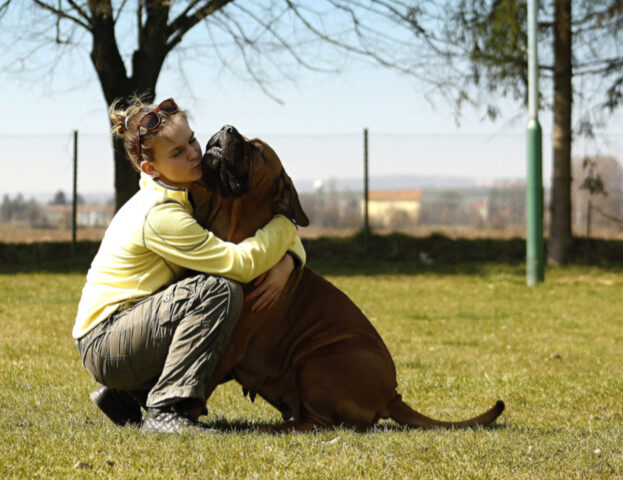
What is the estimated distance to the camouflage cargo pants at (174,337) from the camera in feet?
10.8

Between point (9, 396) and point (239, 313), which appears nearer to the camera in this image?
point (239, 313)

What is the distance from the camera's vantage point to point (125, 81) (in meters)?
13.9

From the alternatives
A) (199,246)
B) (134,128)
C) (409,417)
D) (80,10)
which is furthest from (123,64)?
(409,417)

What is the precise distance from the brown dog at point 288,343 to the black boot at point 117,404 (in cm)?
53

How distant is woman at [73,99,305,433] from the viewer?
10.8 ft

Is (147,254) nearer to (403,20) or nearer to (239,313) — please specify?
(239,313)

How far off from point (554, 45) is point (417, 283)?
16.2 feet

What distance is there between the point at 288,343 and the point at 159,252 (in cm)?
67

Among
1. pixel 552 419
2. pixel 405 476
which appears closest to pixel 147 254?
pixel 405 476

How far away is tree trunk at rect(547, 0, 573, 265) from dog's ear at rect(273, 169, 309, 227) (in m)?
10.8

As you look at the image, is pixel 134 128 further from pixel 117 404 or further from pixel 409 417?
pixel 409 417

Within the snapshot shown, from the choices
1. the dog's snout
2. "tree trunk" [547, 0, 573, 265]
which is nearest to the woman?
the dog's snout

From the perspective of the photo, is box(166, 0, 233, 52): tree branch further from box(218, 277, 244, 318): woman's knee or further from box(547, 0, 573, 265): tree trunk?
box(218, 277, 244, 318): woman's knee

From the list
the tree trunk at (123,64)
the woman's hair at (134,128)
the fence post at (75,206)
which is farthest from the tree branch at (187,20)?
the woman's hair at (134,128)
